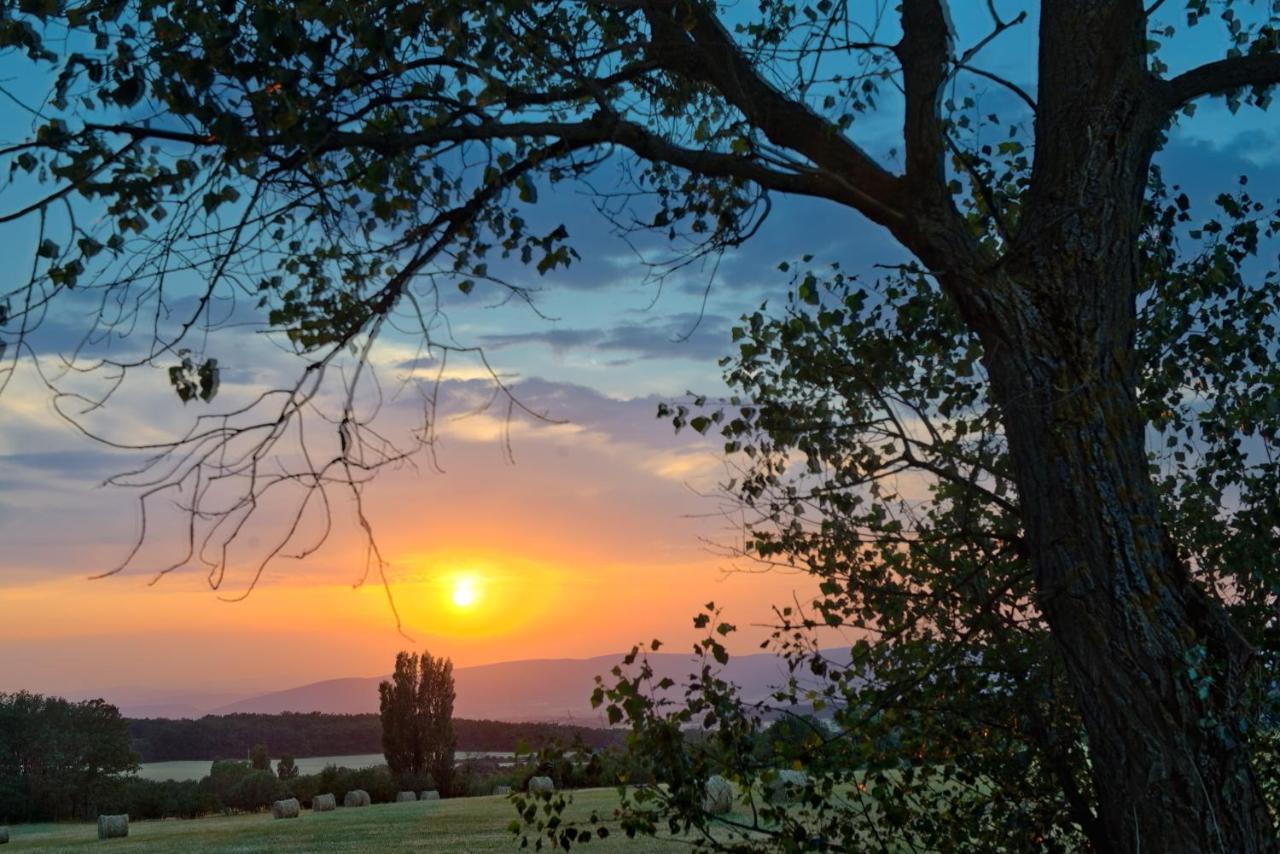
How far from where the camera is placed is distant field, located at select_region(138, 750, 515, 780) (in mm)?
32312

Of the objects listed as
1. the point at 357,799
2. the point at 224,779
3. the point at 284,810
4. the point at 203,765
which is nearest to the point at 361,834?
the point at 284,810

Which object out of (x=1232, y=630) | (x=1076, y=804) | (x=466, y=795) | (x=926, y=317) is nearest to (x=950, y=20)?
(x=926, y=317)

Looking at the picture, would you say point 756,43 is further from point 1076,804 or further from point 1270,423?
point 1076,804

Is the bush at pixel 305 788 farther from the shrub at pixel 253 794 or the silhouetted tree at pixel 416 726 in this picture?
the silhouetted tree at pixel 416 726

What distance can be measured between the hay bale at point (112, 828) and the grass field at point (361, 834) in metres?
0.20

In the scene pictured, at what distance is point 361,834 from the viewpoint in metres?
17.4

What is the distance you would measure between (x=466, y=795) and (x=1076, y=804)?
995 inches

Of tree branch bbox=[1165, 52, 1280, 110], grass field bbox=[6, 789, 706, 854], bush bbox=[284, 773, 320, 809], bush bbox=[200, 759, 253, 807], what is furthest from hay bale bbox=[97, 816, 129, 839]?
tree branch bbox=[1165, 52, 1280, 110]

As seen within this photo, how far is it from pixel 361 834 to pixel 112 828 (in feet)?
22.6

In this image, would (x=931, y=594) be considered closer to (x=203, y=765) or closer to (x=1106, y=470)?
(x=1106, y=470)

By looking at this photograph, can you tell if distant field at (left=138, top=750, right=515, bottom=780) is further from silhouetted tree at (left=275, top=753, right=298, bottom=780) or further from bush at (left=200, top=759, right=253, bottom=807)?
bush at (left=200, top=759, right=253, bottom=807)

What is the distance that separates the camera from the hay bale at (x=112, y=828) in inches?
830

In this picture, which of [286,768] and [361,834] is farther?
[286,768]

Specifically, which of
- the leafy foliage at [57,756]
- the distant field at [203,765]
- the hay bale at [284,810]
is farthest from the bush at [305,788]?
the leafy foliage at [57,756]
